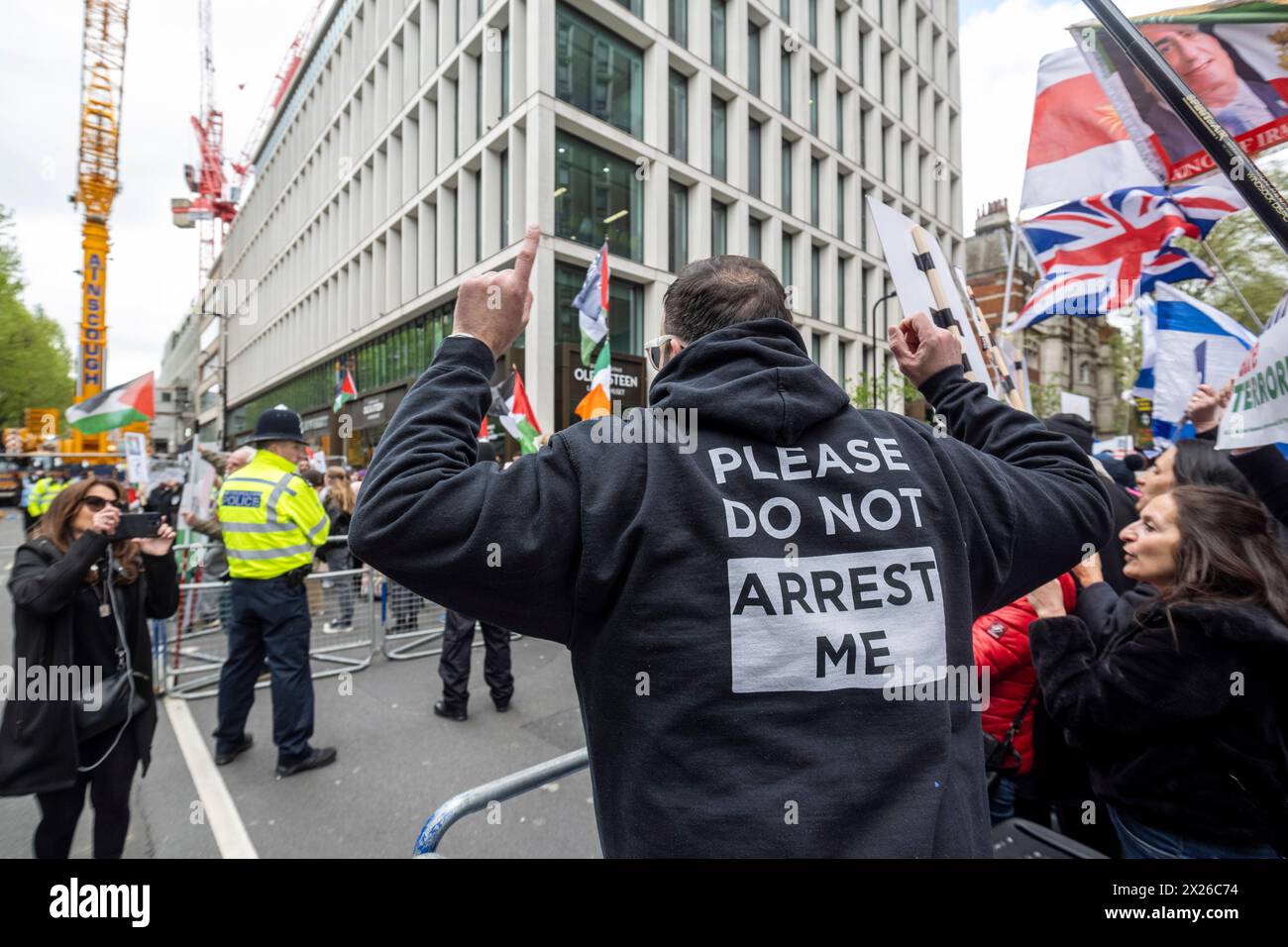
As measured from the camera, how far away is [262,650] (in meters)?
4.66

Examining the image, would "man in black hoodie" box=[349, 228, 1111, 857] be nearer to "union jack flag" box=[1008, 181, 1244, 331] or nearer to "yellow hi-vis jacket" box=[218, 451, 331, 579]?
"yellow hi-vis jacket" box=[218, 451, 331, 579]

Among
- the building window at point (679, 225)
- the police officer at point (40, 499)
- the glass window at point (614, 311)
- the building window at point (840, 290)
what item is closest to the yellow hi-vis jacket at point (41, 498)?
the police officer at point (40, 499)

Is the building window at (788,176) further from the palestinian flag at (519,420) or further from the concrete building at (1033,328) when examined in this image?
the palestinian flag at (519,420)

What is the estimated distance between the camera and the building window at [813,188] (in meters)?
25.0

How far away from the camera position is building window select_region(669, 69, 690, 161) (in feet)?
66.6

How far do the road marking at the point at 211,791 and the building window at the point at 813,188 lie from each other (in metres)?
24.8

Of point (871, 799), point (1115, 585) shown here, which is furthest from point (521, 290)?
point (1115, 585)

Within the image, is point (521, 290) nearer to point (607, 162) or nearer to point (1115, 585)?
point (1115, 585)

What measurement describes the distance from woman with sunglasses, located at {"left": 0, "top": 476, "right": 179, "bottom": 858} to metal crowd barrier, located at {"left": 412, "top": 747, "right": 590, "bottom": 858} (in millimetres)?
2112

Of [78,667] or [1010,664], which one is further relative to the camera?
[78,667]

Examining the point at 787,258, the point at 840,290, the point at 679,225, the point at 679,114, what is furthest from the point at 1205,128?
the point at 840,290

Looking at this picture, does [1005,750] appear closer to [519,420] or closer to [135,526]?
[135,526]

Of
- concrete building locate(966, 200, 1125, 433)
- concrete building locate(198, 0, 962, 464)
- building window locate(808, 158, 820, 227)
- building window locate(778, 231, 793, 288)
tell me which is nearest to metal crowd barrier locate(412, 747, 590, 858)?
concrete building locate(198, 0, 962, 464)

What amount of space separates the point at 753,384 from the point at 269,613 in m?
4.44
